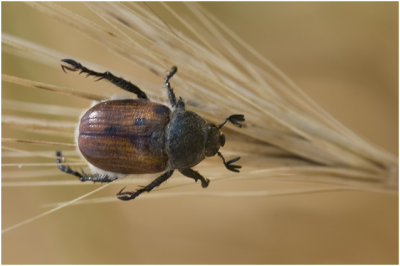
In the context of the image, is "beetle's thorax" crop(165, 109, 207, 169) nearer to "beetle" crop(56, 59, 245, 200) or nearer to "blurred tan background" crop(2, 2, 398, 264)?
"beetle" crop(56, 59, 245, 200)

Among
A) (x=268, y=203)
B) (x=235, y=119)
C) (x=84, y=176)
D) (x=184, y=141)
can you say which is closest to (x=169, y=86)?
(x=184, y=141)

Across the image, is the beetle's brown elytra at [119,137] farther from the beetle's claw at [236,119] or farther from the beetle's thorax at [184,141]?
the beetle's claw at [236,119]

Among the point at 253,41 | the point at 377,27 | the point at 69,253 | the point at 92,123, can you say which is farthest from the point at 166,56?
the point at 69,253

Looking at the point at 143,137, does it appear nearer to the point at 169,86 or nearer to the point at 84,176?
the point at 169,86

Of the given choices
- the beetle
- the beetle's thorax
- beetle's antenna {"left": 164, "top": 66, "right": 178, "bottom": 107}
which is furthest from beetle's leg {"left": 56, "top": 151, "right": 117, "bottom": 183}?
beetle's antenna {"left": 164, "top": 66, "right": 178, "bottom": 107}

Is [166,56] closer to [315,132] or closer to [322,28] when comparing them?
[315,132]

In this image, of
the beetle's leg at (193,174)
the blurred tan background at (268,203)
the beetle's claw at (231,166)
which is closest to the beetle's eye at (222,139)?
the beetle's claw at (231,166)
